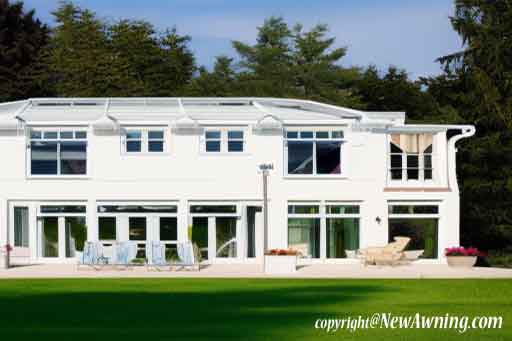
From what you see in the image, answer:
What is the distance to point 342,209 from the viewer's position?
42.1 metres

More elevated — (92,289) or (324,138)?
(324,138)

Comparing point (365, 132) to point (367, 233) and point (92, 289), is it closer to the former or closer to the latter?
point (367, 233)

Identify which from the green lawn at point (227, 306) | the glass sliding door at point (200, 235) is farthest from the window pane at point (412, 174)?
the green lawn at point (227, 306)

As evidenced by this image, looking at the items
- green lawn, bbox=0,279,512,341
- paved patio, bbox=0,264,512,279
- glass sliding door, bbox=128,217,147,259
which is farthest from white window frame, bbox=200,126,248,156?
green lawn, bbox=0,279,512,341

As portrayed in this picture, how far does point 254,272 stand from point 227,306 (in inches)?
513

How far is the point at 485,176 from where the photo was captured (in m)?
50.4

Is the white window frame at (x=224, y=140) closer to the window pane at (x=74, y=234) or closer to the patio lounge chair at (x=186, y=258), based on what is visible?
the window pane at (x=74, y=234)

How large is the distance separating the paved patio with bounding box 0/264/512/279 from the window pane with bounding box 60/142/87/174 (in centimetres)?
407

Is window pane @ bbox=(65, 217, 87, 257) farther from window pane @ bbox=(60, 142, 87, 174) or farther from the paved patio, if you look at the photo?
the paved patio

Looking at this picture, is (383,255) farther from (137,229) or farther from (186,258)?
(137,229)

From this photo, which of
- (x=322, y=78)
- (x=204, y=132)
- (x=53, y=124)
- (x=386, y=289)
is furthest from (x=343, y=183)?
(x=322, y=78)

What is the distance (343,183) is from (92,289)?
50.7 feet

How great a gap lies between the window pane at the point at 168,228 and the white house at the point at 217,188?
0.04 meters

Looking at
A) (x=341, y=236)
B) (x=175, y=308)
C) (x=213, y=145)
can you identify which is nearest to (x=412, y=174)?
(x=341, y=236)
